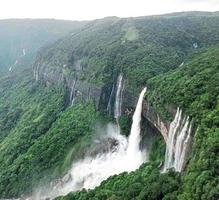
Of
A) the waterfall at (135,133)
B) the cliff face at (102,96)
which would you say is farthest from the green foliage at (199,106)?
the waterfall at (135,133)

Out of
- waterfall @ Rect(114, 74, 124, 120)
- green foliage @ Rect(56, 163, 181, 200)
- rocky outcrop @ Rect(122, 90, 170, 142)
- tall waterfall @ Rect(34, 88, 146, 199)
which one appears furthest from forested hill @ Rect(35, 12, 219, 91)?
green foliage @ Rect(56, 163, 181, 200)

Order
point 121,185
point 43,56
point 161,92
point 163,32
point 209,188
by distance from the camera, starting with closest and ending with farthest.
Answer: point 209,188, point 121,185, point 161,92, point 163,32, point 43,56

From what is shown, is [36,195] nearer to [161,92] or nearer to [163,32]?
[161,92]

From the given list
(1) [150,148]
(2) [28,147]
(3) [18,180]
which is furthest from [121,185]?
(2) [28,147]

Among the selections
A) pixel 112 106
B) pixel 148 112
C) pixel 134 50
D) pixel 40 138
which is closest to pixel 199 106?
pixel 148 112

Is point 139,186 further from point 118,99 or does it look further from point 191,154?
point 118,99

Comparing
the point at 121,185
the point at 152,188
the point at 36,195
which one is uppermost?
the point at 152,188
